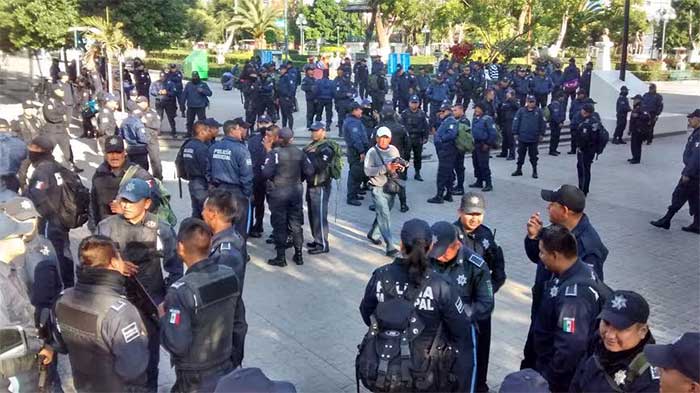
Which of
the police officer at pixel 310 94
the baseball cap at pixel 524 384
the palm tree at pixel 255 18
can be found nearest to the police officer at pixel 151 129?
the police officer at pixel 310 94

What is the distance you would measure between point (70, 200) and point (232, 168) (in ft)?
6.28

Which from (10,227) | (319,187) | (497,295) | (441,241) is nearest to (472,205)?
(441,241)

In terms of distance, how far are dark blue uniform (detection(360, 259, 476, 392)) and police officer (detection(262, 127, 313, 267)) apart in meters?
4.29

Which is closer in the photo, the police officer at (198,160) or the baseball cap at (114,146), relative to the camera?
the baseball cap at (114,146)

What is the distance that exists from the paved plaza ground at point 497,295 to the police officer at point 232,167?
1.14 meters

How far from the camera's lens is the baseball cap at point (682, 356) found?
8.39 feet

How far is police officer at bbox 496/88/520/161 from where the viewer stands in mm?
15966

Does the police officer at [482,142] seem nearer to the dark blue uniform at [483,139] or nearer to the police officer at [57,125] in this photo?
the dark blue uniform at [483,139]

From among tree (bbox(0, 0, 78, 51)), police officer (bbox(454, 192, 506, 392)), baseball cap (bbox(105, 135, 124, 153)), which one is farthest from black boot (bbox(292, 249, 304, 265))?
tree (bbox(0, 0, 78, 51))

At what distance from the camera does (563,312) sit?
3.88 meters

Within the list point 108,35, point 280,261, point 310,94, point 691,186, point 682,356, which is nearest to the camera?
point 682,356

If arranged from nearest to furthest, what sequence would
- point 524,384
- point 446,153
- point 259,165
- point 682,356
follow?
point 524,384 → point 682,356 → point 259,165 → point 446,153

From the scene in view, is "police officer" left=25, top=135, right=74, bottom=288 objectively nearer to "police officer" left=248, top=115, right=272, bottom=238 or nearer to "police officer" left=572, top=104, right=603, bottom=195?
"police officer" left=248, top=115, right=272, bottom=238

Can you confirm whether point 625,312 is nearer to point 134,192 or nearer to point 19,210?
point 134,192
